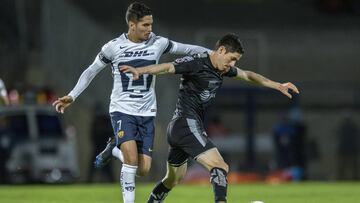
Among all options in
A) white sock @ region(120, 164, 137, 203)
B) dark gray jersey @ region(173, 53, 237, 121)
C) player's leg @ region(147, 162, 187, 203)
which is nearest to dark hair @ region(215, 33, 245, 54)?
dark gray jersey @ region(173, 53, 237, 121)

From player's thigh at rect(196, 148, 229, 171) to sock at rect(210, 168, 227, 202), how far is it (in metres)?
0.07

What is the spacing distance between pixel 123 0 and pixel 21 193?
41.6 ft

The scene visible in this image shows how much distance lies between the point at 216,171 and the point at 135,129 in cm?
142

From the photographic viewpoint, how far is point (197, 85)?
11.6 meters

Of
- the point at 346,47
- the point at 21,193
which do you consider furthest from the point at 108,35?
the point at 21,193

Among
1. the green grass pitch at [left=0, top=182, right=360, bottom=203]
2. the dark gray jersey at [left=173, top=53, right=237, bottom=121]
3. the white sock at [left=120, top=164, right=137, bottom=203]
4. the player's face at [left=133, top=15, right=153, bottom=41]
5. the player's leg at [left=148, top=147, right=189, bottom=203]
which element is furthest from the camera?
the green grass pitch at [left=0, top=182, right=360, bottom=203]

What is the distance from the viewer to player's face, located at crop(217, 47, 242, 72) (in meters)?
11.3

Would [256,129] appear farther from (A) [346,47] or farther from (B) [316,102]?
(A) [346,47]

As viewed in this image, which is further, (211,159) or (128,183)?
(128,183)

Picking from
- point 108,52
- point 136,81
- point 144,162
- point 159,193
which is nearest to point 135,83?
point 136,81

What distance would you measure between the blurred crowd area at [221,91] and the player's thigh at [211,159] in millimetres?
14057

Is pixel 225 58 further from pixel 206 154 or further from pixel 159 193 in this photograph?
pixel 159 193

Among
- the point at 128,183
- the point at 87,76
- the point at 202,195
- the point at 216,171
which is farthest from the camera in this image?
the point at 202,195

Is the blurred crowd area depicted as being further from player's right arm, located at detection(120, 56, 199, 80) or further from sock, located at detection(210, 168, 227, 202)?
sock, located at detection(210, 168, 227, 202)
